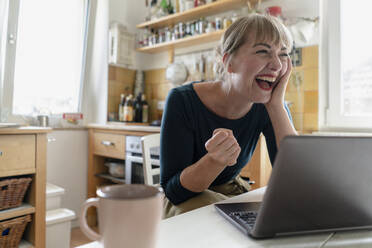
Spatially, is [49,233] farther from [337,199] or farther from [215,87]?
[337,199]

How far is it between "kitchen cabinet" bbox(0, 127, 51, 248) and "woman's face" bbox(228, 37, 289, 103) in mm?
1320

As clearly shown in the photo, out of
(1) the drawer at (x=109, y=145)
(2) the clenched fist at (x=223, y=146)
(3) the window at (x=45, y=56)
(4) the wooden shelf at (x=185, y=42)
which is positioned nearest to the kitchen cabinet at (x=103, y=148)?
(1) the drawer at (x=109, y=145)

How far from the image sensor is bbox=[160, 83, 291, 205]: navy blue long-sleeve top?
2.95 ft

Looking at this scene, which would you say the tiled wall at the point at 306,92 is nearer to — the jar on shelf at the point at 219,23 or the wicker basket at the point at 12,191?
the jar on shelf at the point at 219,23

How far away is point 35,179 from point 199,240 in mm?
1580

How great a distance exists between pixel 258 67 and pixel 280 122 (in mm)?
224

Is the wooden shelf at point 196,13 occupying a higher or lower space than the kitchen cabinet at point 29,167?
higher

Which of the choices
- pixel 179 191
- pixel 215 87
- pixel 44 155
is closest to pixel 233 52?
pixel 215 87

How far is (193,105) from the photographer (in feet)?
3.34

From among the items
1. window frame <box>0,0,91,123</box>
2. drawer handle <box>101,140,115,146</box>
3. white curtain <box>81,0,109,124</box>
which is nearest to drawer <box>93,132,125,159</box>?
drawer handle <box>101,140,115,146</box>

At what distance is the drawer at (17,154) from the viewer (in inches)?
64.6

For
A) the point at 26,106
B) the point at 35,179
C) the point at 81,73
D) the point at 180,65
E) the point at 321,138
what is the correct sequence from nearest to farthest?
the point at 321,138, the point at 35,179, the point at 26,106, the point at 180,65, the point at 81,73

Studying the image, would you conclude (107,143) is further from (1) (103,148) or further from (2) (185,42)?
(2) (185,42)

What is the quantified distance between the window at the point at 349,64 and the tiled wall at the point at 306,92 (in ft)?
0.30
